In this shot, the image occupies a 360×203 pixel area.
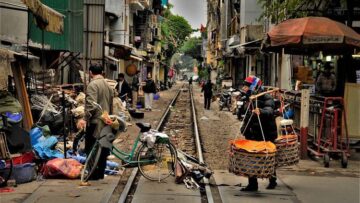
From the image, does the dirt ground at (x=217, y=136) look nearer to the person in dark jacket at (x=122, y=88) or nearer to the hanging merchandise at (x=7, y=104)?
the person in dark jacket at (x=122, y=88)

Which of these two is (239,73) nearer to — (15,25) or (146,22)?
(146,22)

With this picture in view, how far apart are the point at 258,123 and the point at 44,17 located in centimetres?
450

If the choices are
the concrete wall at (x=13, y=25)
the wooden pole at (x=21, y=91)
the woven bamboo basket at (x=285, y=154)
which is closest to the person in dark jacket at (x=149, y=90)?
the concrete wall at (x=13, y=25)

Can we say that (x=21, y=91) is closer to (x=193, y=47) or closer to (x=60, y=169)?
(x=60, y=169)

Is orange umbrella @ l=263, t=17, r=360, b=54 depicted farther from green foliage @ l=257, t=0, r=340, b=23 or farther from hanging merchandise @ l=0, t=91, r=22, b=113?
hanging merchandise @ l=0, t=91, r=22, b=113

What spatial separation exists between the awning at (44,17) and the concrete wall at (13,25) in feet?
8.02

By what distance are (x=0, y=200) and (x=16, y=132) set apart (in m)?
1.71

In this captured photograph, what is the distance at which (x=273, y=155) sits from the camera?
28.0 feet

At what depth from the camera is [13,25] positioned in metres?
15.2

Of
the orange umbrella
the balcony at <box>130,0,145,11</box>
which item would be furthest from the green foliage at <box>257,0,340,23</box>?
the balcony at <box>130,0,145,11</box>

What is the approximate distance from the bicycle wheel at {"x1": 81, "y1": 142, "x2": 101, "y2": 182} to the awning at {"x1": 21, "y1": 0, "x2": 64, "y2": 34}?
2721 mm

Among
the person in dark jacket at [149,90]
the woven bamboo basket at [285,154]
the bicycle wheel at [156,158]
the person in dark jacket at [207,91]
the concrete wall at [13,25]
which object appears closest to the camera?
the woven bamboo basket at [285,154]

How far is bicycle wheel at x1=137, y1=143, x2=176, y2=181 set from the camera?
9.98 meters

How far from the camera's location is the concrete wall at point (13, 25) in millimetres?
14492
